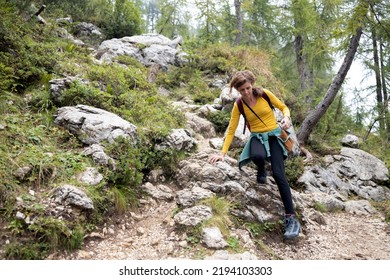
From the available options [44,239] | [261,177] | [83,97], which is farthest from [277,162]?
[83,97]

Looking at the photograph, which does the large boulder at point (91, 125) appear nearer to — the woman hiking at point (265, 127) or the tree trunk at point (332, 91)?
the woman hiking at point (265, 127)

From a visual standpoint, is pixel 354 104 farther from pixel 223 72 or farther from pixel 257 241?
pixel 257 241

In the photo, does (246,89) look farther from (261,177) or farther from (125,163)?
(125,163)

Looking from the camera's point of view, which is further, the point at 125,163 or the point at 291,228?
the point at 125,163

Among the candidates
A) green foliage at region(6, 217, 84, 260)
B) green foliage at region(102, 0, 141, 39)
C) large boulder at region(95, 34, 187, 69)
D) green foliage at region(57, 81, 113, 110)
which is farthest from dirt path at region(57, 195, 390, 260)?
green foliage at region(102, 0, 141, 39)

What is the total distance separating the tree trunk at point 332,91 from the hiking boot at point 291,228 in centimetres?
483

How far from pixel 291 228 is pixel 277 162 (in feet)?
3.42

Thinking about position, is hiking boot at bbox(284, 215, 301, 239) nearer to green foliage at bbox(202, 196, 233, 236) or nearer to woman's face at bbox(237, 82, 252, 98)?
green foliage at bbox(202, 196, 233, 236)

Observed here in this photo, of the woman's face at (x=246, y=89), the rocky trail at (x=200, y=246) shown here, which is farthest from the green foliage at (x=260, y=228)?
the woman's face at (x=246, y=89)

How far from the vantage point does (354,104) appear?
13.5 m

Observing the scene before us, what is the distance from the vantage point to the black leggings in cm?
428

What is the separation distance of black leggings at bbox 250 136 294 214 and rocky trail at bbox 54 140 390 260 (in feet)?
2.04

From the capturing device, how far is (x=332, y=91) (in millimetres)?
8227
